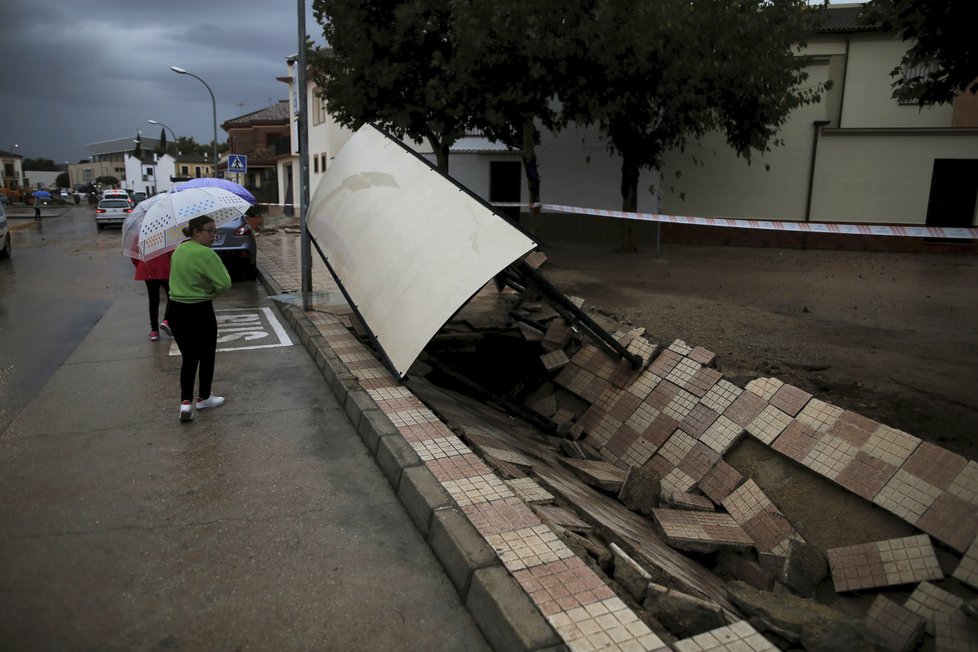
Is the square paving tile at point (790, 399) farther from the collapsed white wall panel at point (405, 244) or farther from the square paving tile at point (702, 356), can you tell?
the collapsed white wall panel at point (405, 244)

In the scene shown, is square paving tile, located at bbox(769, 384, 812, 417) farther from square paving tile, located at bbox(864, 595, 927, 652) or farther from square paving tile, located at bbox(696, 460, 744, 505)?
square paving tile, located at bbox(864, 595, 927, 652)

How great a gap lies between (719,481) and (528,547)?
2.81m

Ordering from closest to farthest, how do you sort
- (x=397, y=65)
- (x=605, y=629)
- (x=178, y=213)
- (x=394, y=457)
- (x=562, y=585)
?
(x=605, y=629)
(x=562, y=585)
(x=394, y=457)
(x=178, y=213)
(x=397, y=65)

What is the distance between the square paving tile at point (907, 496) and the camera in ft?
14.2

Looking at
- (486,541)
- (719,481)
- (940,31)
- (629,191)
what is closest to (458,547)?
(486,541)

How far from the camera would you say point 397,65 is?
46.5ft

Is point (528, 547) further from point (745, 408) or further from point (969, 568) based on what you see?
point (745, 408)

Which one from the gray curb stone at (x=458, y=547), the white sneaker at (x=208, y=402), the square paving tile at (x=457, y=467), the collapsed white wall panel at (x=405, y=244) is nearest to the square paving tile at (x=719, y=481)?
the square paving tile at (x=457, y=467)

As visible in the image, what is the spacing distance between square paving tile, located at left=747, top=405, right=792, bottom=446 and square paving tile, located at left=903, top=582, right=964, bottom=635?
5.36ft

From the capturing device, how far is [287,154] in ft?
135

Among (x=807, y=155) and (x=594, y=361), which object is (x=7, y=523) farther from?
(x=807, y=155)

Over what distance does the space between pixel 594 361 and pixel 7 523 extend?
215 inches

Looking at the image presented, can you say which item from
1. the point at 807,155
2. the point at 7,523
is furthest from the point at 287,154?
the point at 7,523

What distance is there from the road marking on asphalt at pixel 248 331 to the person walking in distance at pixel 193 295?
7.89ft
